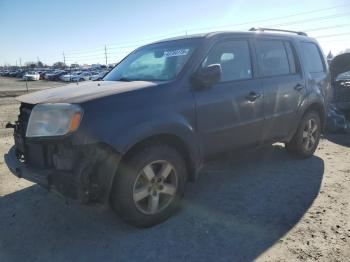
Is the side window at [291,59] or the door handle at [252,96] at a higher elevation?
the side window at [291,59]

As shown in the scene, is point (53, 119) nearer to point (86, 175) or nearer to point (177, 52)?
point (86, 175)

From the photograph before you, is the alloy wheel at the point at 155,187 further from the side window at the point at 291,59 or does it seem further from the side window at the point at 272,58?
the side window at the point at 291,59

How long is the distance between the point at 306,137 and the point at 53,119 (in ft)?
13.3

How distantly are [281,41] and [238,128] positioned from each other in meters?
1.69

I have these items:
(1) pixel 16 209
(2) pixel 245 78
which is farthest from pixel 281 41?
(1) pixel 16 209

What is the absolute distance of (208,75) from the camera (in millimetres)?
3604

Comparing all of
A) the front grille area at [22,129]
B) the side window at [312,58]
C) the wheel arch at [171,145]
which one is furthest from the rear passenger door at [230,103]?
the front grille area at [22,129]

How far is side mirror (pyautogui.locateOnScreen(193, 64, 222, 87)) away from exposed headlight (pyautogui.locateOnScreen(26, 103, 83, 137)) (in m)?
1.31

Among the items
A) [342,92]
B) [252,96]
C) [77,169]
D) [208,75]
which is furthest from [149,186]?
[342,92]

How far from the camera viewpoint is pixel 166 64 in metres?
3.98

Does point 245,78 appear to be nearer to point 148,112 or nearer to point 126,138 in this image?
point 148,112

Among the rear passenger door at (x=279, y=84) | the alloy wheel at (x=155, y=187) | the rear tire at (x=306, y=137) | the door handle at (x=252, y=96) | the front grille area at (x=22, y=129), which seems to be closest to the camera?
the alloy wheel at (x=155, y=187)

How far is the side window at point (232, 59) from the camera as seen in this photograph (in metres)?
3.99

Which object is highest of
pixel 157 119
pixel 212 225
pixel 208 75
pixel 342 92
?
pixel 208 75
